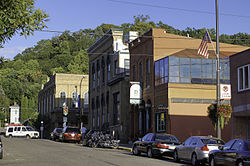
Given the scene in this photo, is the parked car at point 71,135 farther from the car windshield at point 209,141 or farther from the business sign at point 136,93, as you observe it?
the car windshield at point 209,141

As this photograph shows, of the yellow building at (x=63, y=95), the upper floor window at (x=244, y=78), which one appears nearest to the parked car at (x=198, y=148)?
the upper floor window at (x=244, y=78)

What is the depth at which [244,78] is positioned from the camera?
26.2m

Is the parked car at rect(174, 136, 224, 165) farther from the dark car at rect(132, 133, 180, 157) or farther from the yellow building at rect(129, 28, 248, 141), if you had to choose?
the yellow building at rect(129, 28, 248, 141)

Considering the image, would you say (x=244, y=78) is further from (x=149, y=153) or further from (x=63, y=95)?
(x=63, y=95)

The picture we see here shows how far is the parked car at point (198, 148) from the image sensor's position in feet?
64.3

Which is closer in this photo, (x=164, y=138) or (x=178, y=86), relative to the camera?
(x=164, y=138)

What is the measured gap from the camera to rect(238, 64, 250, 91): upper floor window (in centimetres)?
2586

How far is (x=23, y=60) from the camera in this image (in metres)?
133

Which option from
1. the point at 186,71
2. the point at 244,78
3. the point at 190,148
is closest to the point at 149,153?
the point at 190,148

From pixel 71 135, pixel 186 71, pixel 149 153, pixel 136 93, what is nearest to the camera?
pixel 149 153

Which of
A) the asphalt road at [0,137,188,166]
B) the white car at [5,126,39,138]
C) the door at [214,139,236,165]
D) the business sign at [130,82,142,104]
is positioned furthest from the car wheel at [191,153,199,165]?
the white car at [5,126,39,138]

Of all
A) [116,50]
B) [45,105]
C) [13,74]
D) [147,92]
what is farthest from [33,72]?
[147,92]

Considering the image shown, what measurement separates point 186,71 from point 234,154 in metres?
21.6

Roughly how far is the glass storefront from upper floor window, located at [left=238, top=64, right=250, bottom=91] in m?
10.7
